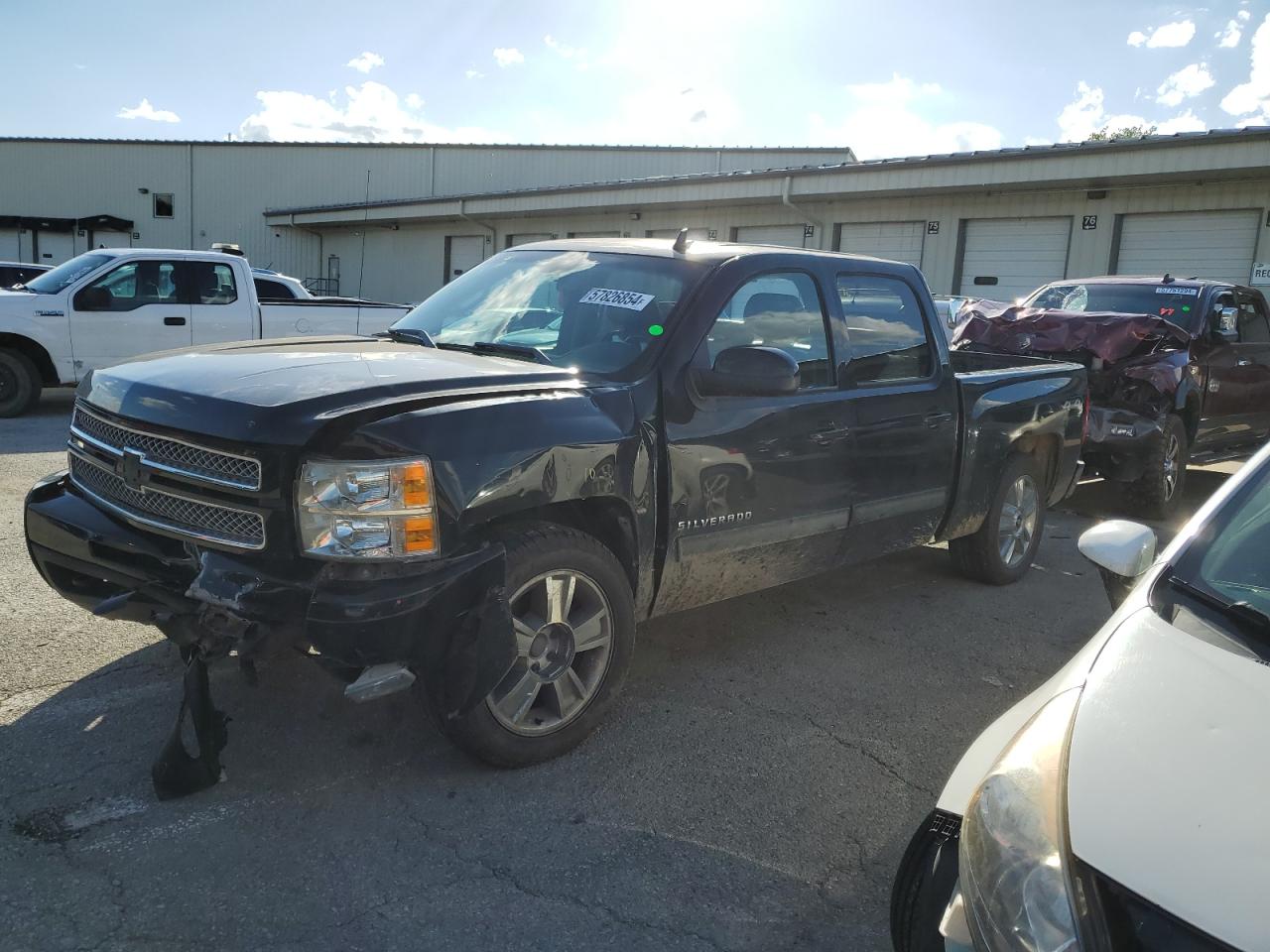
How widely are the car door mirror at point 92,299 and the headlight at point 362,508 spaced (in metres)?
9.36

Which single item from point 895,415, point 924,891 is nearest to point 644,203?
point 895,415

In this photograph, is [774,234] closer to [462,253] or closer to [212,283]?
[462,253]

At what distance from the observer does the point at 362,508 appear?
2.90m

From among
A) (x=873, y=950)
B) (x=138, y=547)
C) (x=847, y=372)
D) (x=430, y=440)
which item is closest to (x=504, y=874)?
(x=873, y=950)

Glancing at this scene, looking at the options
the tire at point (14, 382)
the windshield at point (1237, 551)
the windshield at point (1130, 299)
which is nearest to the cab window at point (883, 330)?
the windshield at point (1237, 551)

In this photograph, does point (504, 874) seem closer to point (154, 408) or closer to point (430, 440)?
point (430, 440)

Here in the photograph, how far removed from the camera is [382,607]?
9.30 ft

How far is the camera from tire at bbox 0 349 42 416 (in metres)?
10.6

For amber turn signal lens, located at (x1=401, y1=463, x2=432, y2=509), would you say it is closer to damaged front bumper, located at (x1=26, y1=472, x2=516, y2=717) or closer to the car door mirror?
damaged front bumper, located at (x1=26, y1=472, x2=516, y2=717)

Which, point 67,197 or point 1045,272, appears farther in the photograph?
point 67,197

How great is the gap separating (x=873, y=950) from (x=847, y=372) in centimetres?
263

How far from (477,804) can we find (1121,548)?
207cm

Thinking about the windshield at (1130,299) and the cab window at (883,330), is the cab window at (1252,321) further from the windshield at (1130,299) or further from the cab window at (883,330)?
the cab window at (883,330)

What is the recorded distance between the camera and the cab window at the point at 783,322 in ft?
13.4
